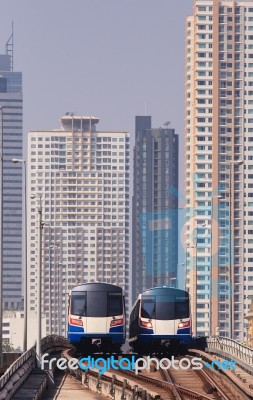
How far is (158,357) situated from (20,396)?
2480 cm

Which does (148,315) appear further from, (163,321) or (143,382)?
(143,382)

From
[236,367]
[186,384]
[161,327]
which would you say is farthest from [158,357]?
[186,384]

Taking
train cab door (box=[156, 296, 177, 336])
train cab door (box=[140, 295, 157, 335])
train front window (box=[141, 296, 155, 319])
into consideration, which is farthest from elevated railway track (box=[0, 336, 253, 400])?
train front window (box=[141, 296, 155, 319])

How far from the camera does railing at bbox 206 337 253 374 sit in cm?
6254

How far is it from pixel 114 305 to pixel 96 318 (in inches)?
44.5

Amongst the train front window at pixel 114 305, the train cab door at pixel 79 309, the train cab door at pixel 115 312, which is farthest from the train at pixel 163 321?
the train cab door at pixel 79 309

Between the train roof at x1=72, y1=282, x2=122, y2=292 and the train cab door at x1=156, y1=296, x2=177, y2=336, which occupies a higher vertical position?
the train roof at x1=72, y1=282, x2=122, y2=292

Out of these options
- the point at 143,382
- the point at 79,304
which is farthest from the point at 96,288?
the point at 143,382

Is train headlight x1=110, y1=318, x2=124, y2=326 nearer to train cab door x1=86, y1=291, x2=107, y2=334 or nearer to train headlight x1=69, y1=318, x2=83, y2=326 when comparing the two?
train cab door x1=86, y1=291, x2=107, y2=334

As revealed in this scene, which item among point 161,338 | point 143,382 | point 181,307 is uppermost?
point 181,307

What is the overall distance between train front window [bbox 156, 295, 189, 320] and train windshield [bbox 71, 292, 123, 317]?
7.07ft

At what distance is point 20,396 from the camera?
158 feet

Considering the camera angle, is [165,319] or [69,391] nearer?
[69,391]

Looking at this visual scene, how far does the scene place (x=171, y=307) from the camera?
71062 mm
